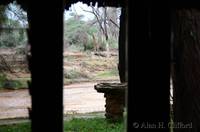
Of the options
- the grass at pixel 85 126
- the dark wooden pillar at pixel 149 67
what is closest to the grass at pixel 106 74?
the grass at pixel 85 126

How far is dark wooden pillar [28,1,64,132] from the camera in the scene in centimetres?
155

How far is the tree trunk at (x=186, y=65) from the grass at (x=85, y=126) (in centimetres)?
353

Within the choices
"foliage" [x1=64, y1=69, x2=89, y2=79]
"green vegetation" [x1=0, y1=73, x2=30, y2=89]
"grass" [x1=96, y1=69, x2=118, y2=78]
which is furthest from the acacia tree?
"green vegetation" [x1=0, y1=73, x2=30, y2=89]

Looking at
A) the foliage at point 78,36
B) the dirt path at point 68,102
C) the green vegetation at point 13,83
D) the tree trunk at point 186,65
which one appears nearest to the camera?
the tree trunk at point 186,65

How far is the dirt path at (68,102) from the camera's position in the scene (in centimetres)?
1195

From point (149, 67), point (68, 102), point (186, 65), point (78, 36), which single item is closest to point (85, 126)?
point (186, 65)

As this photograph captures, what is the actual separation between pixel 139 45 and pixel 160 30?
0.11 metres

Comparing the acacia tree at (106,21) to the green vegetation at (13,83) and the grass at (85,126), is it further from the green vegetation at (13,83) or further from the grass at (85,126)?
the grass at (85,126)

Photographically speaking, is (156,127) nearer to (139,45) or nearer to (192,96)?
(139,45)

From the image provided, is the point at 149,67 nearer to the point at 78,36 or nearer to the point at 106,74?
the point at 106,74

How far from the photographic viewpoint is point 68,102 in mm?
14531

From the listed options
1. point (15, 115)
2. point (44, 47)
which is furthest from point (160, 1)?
point (15, 115)

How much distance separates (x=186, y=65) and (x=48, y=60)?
3957 millimetres

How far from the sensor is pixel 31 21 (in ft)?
5.15
